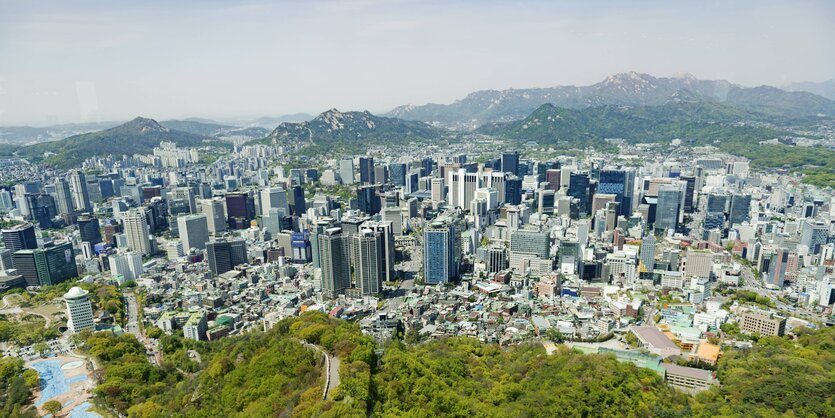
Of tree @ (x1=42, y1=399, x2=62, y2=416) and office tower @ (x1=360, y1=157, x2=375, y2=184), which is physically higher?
office tower @ (x1=360, y1=157, x2=375, y2=184)

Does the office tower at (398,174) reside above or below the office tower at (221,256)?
above

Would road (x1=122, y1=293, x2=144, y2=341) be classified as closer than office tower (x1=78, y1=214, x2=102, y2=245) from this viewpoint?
Yes

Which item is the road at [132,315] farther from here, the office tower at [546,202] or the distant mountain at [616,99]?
the distant mountain at [616,99]

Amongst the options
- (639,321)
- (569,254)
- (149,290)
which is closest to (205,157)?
(149,290)

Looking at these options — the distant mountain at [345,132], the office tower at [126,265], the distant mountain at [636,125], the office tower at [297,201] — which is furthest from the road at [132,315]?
the distant mountain at [636,125]

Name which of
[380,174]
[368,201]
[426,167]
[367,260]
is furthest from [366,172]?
[367,260]

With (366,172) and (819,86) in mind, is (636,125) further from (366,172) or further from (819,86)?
(366,172)

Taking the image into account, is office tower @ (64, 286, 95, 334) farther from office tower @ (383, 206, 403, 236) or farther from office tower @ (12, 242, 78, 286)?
office tower @ (383, 206, 403, 236)

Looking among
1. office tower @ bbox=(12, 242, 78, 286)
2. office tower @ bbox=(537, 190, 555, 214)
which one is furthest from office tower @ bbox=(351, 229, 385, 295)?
office tower @ bbox=(537, 190, 555, 214)
